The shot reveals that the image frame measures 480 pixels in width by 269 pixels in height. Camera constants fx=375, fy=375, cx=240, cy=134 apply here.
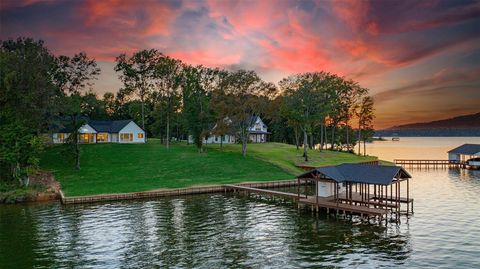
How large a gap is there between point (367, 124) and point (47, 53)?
88.3 metres

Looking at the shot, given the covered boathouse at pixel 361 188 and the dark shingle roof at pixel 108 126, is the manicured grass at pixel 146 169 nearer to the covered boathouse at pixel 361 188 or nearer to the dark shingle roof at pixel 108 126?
the dark shingle roof at pixel 108 126

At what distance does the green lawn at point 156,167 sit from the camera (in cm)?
5424

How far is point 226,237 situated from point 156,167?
36.1 meters

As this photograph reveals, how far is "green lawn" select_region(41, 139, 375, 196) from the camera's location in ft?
178

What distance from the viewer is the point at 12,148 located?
4919 centimetres

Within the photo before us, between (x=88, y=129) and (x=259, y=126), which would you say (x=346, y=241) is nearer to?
(x=88, y=129)

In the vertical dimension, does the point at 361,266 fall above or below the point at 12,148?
below

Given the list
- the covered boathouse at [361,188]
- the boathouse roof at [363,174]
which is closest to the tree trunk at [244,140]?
the covered boathouse at [361,188]

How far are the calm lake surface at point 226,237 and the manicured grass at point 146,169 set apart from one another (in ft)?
25.4

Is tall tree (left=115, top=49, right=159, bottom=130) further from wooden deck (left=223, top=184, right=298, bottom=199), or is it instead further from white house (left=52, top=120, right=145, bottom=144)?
wooden deck (left=223, top=184, right=298, bottom=199)

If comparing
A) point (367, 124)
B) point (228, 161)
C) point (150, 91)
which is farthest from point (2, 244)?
point (367, 124)

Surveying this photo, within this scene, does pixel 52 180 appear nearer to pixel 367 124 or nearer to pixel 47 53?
pixel 47 53

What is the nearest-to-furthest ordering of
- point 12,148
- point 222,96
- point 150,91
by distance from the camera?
point 12,148 → point 222,96 → point 150,91

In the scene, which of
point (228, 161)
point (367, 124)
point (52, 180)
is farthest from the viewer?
point (367, 124)
